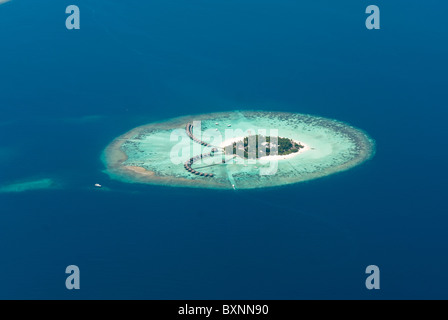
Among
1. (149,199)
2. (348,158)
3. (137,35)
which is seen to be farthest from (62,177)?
(137,35)

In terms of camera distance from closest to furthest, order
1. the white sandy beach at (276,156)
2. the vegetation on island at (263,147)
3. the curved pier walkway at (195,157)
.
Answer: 1. the curved pier walkway at (195,157)
2. the white sandy beach at (276,156)
3. the vegetation on island at (263,147)

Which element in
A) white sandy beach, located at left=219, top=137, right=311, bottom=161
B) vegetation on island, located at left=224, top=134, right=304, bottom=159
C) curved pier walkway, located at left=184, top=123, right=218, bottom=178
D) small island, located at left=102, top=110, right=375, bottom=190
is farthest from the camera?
vegetation on island, located at left=224, top=134, right=304, bottom=159

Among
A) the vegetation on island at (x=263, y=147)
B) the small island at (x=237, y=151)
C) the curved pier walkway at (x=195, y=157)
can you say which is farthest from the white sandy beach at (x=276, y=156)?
the curved pier walkway at (x=195, y=157)

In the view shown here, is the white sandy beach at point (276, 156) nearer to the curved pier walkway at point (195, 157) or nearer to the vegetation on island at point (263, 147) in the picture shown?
the vegetation on island at point (263, 147)

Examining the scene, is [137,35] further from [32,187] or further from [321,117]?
[32,187]

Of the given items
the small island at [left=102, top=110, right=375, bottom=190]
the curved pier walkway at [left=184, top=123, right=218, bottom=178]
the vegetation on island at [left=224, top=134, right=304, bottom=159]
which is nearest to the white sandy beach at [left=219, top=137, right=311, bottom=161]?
the small island at [left=102, top=110, right=375, bottom=190]

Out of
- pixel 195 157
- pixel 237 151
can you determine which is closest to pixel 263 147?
pixel 237 151

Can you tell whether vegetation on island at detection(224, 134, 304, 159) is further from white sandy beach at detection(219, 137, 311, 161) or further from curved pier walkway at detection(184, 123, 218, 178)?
curved pier walkway at detection(184, 123, 218, 178)

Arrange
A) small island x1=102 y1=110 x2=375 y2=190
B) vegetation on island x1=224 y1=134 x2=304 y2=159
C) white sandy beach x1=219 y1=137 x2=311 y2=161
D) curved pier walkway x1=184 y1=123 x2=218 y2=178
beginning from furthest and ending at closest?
vegetation on island x1=224 y1=134 x2=304 y2=159
white sandy beach x1=219 y1=137 x2=311 y2=161
curved pier walkway x1=184 y1=123 x2=218 y2=178
small island x1=102 y1=110 x2=375 y2=190

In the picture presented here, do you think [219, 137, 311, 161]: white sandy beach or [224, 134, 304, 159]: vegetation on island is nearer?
[219, 137, 311, 161]: white sandy beach
